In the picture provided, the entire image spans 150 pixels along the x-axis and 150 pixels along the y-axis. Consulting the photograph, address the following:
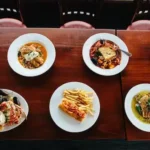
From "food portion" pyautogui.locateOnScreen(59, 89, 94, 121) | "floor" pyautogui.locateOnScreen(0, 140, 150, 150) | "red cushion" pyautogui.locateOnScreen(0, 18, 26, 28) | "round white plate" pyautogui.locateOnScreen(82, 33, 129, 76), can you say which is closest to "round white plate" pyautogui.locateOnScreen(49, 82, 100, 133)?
"food portion" pyautogui.locateOnScreen(59, 89, 94, 121)

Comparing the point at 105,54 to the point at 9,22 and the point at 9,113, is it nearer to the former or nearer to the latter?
the point at 9,113

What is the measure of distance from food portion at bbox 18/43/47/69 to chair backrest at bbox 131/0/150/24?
1109 mm

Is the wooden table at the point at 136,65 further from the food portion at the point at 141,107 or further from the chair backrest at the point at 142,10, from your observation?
the chair backrest at the point at 142,10

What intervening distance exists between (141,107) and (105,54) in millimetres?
505

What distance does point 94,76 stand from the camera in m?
2.20

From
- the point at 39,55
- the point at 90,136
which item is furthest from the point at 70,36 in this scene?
the point at 90,136

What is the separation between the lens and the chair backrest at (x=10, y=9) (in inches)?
105

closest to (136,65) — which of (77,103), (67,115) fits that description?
(77,103)

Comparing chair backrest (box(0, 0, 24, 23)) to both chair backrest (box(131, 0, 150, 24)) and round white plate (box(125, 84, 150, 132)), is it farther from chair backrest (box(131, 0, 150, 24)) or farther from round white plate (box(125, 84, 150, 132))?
round white plate (box(125, 84, 150, 132))

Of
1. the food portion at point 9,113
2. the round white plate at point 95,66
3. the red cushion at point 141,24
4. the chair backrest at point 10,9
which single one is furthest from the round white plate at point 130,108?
the chair backrest at point 10,9

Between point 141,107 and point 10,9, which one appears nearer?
point 141,107

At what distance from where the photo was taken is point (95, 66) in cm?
220

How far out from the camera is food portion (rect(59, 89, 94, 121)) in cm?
199

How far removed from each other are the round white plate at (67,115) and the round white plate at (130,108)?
0.74 ft
